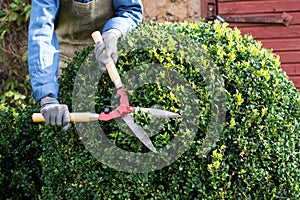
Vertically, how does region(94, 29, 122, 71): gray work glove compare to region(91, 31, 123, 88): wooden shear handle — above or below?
above

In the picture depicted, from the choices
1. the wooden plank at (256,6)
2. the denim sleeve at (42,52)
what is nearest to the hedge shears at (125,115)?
Result: the denim sleeve at (42,52)

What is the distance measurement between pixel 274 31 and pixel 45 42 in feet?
12.2

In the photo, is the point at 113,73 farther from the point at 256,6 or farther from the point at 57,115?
the point at 256,6

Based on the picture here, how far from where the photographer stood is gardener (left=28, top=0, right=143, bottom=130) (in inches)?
92.7

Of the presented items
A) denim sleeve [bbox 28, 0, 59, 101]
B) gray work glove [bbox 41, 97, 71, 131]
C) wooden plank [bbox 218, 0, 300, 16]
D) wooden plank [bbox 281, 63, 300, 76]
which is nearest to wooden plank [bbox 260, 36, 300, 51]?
wooden plank [bbox 281, 63, 300, 76]

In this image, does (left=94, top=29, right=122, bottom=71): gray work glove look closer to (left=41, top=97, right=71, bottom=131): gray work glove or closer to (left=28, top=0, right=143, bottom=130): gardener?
(left=28, top=0, right=143, bottom=130): gardener

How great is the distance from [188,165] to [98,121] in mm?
470

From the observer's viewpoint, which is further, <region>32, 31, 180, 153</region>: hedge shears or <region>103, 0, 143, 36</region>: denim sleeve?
<region>103, 0, 143, 36</region>: denim sleeve

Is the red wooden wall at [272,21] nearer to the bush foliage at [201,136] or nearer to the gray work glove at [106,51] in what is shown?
the bush foliage at [201,136]

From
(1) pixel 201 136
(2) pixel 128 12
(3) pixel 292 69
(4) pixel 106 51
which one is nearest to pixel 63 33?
(2) pixel 128 12

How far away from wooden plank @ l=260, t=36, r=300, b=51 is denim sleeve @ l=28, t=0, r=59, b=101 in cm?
354

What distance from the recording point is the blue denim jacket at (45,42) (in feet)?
7.88

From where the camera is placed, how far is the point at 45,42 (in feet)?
8.15

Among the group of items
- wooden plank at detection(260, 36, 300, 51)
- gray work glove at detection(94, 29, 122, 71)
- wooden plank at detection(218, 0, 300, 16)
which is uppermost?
wooden plank at detection(218, 0, 300, 16)
